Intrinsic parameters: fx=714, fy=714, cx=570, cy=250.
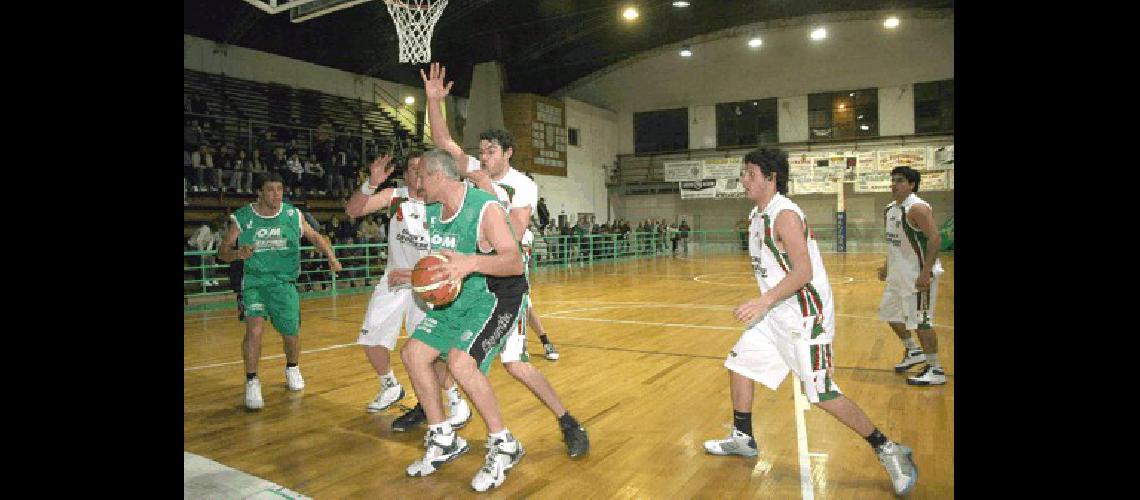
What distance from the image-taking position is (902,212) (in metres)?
5.56

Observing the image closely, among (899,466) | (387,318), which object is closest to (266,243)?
(387,318)

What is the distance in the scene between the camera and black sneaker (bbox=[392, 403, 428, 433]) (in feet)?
14.3

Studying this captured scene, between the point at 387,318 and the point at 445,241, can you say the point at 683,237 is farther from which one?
the point at 445,241

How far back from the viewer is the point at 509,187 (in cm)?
447

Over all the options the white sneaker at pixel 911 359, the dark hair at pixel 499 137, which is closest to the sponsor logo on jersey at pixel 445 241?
the dark hair at pixel 499 137

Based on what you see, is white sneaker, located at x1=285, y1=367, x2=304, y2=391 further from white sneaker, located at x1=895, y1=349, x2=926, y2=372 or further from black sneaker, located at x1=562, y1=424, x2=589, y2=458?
white sneaker, located at x1=895, y1=349, x2=926, y2=372

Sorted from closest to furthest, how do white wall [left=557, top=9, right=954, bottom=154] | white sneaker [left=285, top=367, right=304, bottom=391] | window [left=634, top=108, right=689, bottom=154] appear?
1. white sneaker [left=285, top=367, right=304, bottom=391]
2. white wall [left=557, top=9, right=954, bottom=154]
3. window [left=634, top=108, right=689, bottom=154]

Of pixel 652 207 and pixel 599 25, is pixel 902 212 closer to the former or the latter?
pixel 599 25

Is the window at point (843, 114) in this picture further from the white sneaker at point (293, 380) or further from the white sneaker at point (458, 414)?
the white sneaker at point (458, 414)

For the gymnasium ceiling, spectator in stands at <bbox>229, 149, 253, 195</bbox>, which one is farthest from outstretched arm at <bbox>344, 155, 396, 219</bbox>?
the gymnasium ceiling

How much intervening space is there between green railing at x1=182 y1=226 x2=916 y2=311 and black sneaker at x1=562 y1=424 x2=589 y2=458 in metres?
2.37
